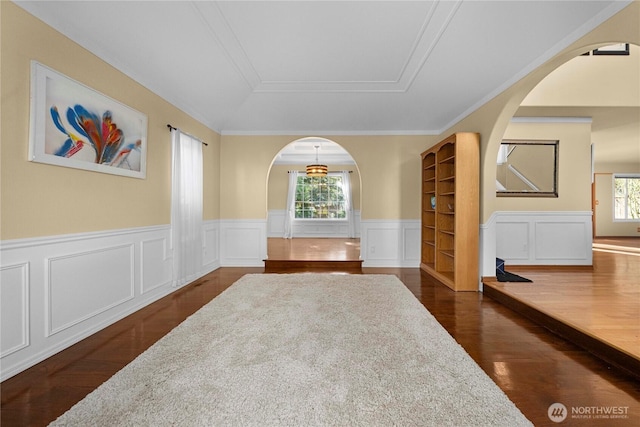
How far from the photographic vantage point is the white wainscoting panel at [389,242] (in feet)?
18.6

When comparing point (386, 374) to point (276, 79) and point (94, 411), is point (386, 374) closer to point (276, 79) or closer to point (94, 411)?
point (94, 411)

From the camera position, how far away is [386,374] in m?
1.96

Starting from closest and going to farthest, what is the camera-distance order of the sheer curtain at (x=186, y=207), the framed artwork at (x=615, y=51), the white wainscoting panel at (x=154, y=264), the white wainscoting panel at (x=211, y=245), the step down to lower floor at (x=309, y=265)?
the white wainscoting panel at (x=154, y=264)
the sheer curtain at (x=186, y=207)
the framed artwork at (x=615, y=51)
the white wainscoting panel at (x=211, y=245)
the step down to lower floor at (x=309, y=265)

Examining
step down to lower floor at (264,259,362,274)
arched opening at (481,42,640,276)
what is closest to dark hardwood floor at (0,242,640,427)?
arched opening at (481,42,640,276)

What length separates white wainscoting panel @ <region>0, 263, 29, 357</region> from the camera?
1924mm

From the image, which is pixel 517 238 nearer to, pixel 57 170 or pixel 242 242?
pixel 242 242

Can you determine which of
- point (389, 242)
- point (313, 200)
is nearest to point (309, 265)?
point (389, 242)

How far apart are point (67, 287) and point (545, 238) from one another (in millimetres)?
6644

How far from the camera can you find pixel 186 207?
4.25m

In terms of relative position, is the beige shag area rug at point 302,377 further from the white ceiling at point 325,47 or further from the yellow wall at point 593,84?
the yellow wall at point 593,84

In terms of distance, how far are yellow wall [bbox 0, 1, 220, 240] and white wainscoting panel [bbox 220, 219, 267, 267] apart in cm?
206

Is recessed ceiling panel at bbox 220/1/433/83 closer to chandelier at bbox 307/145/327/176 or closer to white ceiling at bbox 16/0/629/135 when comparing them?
white ceiling at bbox 16/0/629/135

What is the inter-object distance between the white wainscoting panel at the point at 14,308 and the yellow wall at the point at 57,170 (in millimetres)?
255

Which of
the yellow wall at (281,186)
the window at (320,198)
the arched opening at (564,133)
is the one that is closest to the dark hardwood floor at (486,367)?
the arched opening at (564,133)
